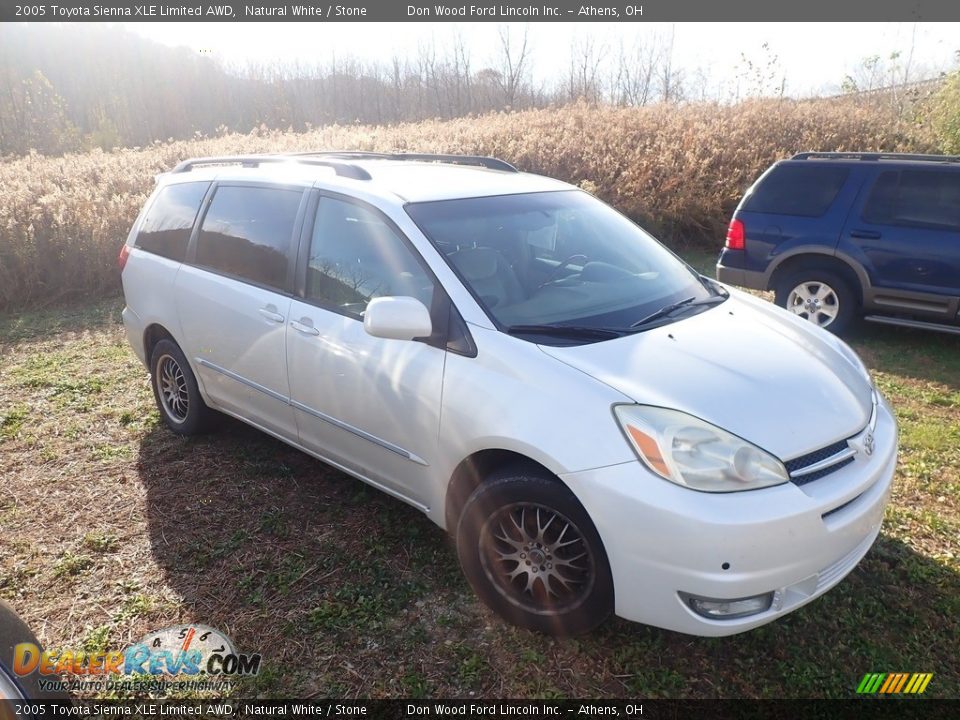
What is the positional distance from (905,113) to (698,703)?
753 inches

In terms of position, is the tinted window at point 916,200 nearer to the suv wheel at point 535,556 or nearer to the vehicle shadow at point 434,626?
the vehicle shadow at point 434,626

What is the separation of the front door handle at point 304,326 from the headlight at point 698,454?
169 cm

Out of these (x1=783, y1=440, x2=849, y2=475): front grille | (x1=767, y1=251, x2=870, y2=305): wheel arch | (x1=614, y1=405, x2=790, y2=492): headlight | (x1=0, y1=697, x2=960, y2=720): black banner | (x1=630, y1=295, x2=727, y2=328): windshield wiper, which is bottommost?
(x1=0, y1=697, x2=960, y2=720): black banner

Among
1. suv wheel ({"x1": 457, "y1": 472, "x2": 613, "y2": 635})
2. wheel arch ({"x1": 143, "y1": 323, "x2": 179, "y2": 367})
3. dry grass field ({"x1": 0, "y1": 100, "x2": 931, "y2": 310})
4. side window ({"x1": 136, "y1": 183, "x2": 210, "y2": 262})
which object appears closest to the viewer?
suv wheel ({"x1": 457, "y1": 472, "x2": 613, "y2": 635})

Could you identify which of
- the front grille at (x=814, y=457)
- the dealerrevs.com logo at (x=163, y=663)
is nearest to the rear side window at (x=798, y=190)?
the front grille at (x=814, y=457)

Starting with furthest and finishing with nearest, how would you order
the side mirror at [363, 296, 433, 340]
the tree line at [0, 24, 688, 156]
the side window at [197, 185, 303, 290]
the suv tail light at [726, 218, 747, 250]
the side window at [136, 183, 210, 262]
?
the tree line at [0, 24, 688, 156] < the suv tail light at [726, 218, 747, 250] < the side window at [136, 183, 210, 262] < the side window at [197, 185, 303, 290] < the side mirror at [363, 296, 433, 340]

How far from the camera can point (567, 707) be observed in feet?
8.13

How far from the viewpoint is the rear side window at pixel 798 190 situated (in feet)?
21.8

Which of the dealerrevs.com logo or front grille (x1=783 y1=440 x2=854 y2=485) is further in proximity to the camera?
the dealerrevs.com logo

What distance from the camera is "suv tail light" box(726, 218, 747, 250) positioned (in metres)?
7.03

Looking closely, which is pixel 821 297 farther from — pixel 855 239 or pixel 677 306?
pixel 677 306

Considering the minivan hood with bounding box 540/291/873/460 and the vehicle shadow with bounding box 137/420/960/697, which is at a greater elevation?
the minivan hood with bounding box 540/291/873/460

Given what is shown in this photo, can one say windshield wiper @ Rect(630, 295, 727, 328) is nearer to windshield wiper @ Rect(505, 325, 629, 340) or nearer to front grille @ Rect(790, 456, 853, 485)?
windshield wiper @ Rect(505, 325, 629, 340)

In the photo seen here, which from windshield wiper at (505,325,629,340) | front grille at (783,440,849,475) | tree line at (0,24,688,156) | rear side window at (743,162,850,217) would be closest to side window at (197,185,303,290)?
windshield wiper at (505,325,629,340)
